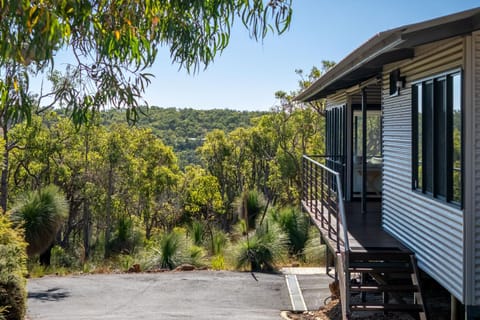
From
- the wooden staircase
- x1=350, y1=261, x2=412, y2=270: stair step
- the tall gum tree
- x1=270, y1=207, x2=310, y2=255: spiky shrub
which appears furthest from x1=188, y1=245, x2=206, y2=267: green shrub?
the tall gum tree

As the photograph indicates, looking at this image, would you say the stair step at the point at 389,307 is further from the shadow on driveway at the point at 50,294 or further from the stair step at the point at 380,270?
the shadow on driveway at the point at 50,294

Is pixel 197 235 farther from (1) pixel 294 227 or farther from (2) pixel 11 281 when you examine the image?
(2) pixel 11 281

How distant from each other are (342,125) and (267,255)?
4.02m

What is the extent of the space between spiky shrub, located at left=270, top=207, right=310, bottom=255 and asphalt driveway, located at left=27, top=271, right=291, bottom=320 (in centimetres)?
373

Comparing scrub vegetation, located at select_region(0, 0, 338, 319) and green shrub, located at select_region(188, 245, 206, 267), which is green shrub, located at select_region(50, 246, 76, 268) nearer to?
scrub vegetation, located at select_region(0, 0, 338, 319)

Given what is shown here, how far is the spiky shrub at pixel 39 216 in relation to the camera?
16.9 metres

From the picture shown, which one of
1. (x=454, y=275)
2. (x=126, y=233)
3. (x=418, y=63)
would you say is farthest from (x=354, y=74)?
(x=126, y=233)

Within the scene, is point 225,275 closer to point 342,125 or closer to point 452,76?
point 342,125

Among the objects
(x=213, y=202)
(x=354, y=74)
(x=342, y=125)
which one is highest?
(x=354, y=74)

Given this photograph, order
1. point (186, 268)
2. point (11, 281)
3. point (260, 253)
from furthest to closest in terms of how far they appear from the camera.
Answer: point (186, 268), point (260, 253), point (11, 281)

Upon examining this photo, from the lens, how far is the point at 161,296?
1227cm

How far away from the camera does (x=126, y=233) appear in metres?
22.5

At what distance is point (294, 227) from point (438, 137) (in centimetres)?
1167

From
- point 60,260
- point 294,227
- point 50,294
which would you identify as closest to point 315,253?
point 294,227
